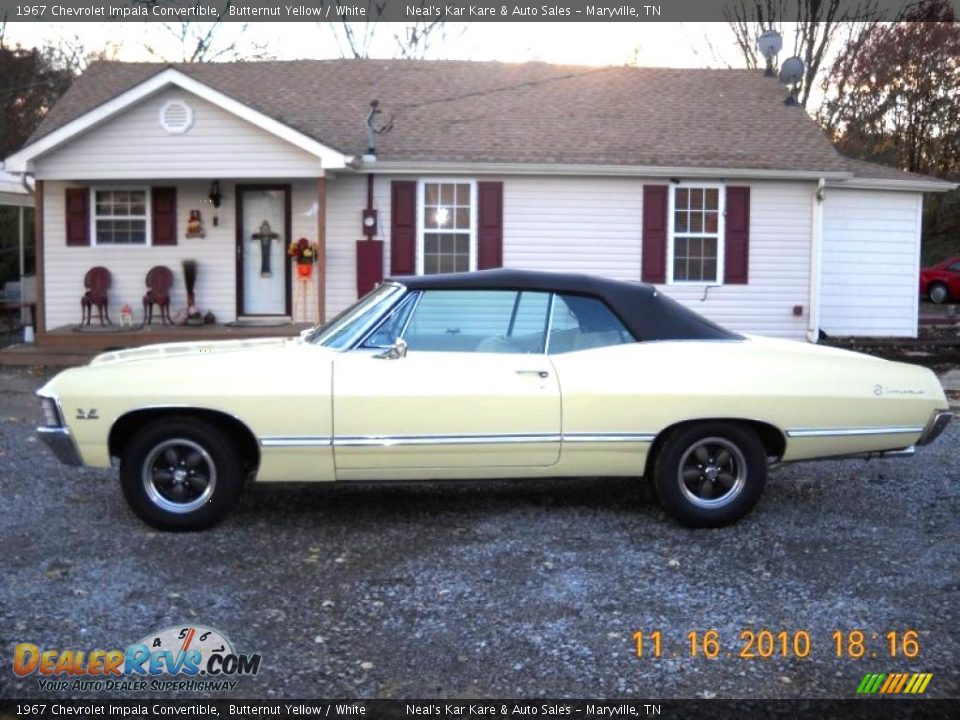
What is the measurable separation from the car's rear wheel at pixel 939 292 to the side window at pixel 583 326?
24387mm

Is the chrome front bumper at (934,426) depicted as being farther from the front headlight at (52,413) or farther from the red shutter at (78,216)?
the red shutter at (78,216)

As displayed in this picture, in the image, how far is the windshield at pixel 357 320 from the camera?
6066mm

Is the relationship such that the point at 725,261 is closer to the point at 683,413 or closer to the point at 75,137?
the point at 75,137

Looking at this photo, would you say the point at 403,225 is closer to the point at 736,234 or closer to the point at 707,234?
the point at 707,234

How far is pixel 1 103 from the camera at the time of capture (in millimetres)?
30594

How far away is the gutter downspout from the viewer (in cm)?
1588

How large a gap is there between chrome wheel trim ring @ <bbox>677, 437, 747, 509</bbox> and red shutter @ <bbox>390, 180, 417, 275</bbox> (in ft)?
32.6

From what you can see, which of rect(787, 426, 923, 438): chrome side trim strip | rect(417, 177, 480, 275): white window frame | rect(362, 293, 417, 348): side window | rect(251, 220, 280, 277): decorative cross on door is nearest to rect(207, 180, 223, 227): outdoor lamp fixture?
rect(251, 220, 280, 277): decorative cross on door

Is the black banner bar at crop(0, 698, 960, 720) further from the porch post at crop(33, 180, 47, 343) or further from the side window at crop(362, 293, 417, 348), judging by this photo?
the porch post at crop(33, 180, 47, 343)

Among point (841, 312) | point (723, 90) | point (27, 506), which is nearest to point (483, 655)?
point (27, 506)

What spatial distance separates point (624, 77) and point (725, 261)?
4.69m

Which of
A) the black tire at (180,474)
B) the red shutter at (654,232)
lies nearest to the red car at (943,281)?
the red shutter at (654,232)

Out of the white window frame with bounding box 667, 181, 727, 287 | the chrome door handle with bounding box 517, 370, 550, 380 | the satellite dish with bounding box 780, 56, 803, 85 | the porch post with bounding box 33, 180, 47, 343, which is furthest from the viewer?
the satellite dish with bounding box 780, 56, 803, 85

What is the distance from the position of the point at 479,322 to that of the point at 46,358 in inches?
397
